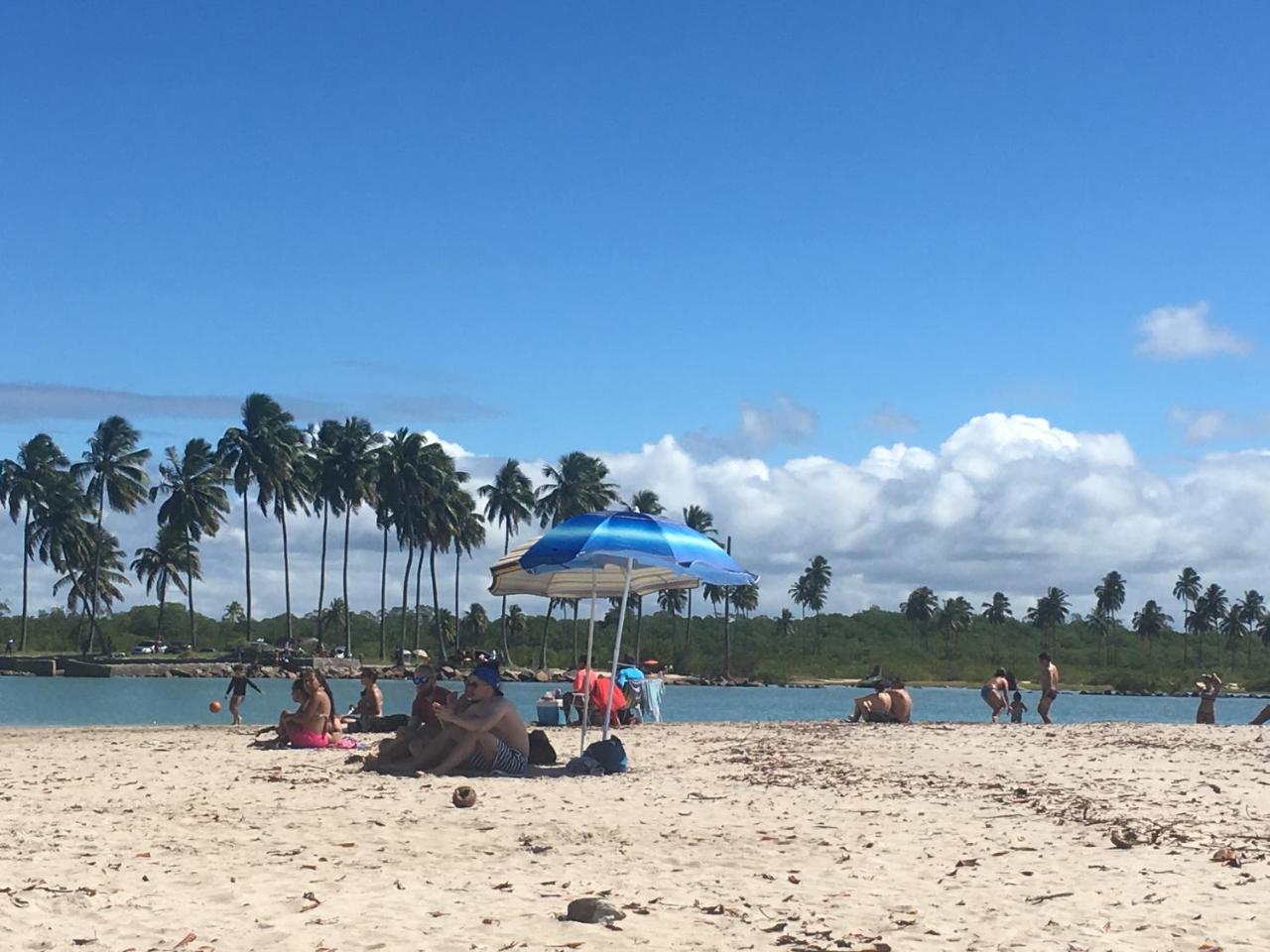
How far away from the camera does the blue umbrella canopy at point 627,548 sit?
13.7m

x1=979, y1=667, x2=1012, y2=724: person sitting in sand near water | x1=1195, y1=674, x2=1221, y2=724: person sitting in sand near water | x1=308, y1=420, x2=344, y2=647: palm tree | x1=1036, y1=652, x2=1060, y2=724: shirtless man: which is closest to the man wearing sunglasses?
x1=979, y1=667, x2=1012, y2=724: person sitting in sand near water

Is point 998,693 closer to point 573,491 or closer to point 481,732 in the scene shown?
point 481,732

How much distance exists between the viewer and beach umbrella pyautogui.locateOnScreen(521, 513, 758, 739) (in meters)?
13.7

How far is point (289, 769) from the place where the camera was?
47.1ft

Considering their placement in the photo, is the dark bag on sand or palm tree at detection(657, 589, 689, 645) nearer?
the dark bag on sand

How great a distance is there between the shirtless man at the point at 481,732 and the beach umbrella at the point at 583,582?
1.94 m

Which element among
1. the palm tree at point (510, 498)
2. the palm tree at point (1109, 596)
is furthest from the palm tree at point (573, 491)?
the palm tree at point (1109, 596)

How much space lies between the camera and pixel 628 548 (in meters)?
13.7

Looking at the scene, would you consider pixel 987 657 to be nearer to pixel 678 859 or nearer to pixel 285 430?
pixel 285 430

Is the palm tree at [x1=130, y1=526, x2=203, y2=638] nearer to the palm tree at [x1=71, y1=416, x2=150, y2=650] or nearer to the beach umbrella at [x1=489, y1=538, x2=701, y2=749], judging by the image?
→ the palm tree at [x1=71, y1=416, x2=150, y2=650]

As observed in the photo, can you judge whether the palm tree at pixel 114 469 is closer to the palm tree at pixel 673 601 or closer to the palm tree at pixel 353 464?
the palm tree at pixel 353 464

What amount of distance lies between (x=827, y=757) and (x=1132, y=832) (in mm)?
6718

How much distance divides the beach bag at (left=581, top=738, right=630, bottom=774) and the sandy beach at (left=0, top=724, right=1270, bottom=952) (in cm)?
37

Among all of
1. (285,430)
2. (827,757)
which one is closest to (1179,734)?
(827,757)
